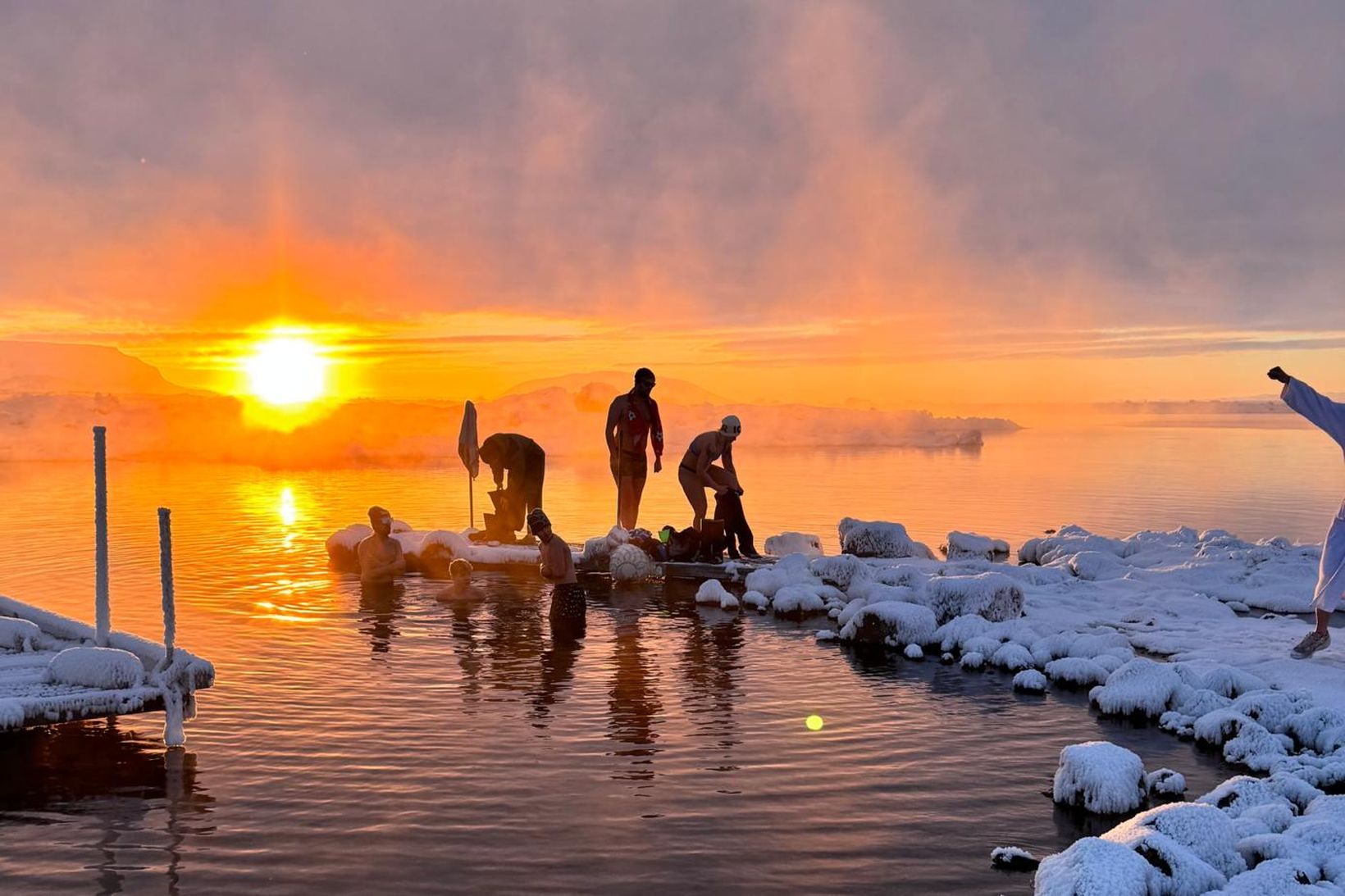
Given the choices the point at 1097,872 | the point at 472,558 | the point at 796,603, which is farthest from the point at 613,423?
the point at 1097,872

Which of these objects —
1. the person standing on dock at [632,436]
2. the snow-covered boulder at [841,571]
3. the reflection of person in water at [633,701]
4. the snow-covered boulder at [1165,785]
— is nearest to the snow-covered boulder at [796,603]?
the snow-covered boulder at [841,571]

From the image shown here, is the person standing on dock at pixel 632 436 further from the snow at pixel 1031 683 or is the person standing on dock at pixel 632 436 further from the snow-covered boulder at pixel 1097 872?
the snow-covered boulder at pixel 1097 872

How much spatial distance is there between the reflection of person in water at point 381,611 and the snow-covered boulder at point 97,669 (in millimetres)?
3802

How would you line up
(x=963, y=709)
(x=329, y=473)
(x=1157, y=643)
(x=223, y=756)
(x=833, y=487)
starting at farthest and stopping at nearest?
(x=329, y=473) < (x=833, y=487) < (x=1157, y=643) < (x=963, y=709) < (x=223, y=756)

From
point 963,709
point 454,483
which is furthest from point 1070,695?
point 454,483

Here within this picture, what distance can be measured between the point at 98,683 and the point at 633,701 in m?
4.59

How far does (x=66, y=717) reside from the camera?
864cm

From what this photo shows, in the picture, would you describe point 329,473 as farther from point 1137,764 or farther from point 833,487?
point 1137,764

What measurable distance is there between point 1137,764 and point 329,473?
47734mm

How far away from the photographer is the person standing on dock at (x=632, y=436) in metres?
18.8

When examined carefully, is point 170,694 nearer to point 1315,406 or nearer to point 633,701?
point 633,701

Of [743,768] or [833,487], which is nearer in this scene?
[743,768]

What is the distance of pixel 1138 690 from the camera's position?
10.6m

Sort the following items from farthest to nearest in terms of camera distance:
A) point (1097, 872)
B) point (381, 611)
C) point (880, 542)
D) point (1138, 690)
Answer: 1. point (880, 542)
2. point (381, 611)
3. point (1138, 690)
4. point (1097, 872)
